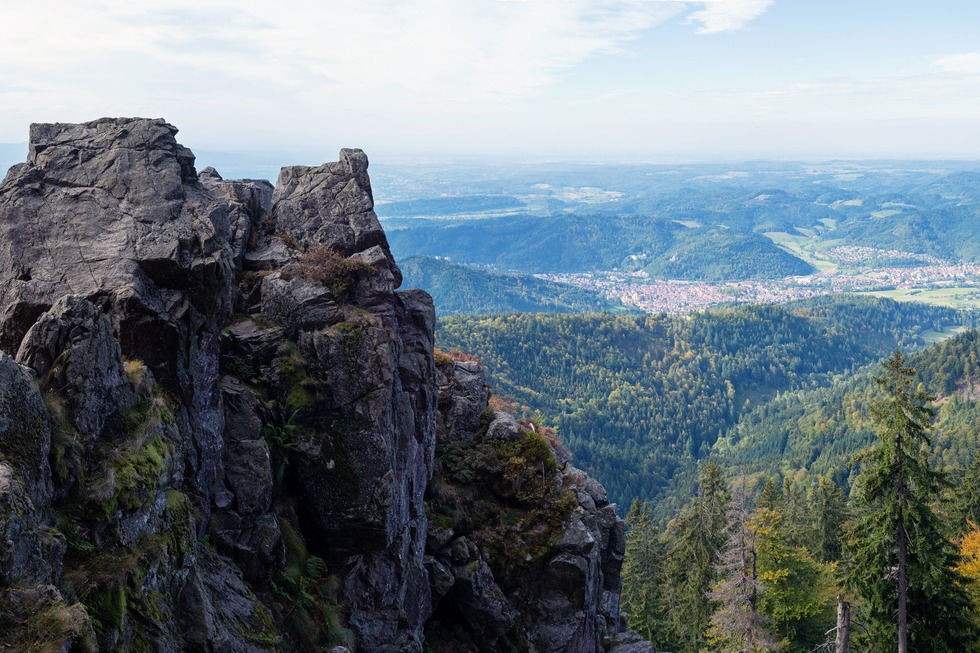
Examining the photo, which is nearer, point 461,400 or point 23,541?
point 23,541

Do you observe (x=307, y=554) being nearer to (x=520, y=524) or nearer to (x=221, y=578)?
(x=221, y=578)

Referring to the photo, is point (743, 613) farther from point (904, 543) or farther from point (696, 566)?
point (696, 566)

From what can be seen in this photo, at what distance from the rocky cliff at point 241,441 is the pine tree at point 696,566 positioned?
16748 mm

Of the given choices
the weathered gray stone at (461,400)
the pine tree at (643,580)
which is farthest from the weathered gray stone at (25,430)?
the pine tree at (643,580)

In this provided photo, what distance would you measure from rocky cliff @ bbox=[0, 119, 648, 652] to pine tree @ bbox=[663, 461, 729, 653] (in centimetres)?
1675

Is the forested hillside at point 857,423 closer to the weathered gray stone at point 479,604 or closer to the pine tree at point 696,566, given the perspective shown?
the pine tree at point 696,566

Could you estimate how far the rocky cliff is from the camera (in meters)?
12.8

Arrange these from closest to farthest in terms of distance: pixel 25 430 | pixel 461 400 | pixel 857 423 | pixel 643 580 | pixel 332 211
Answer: pixel 25 430, pixel 332 211, pixel 461 400, pixel 643 580, pixel 857 423

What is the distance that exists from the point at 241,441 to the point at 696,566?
117 feet

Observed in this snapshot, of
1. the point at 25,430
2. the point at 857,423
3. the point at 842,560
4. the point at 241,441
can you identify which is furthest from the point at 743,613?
the point at 857,423

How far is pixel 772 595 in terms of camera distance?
38812 millimetres

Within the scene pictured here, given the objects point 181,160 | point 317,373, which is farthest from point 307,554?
point 181,160

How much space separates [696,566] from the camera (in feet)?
150

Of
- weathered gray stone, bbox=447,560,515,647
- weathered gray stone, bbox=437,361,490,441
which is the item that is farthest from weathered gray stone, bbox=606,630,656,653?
weathered gray stone, bbox=437,361,490,441
